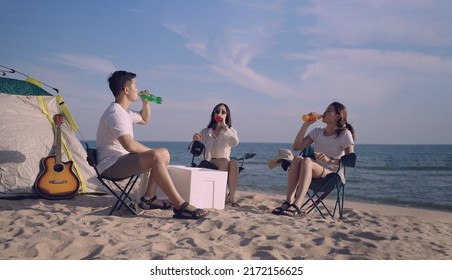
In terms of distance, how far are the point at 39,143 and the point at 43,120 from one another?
0.30m

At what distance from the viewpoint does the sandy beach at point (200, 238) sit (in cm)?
217

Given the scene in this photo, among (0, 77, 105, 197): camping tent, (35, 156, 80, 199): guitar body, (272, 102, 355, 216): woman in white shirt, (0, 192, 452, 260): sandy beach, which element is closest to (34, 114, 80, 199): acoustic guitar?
(35, 156, 80, 199): guitar body

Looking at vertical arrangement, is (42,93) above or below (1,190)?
above

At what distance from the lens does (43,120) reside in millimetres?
4152

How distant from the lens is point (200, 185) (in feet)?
10.7

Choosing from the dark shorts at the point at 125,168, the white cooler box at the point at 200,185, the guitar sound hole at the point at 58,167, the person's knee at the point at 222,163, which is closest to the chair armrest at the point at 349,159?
the white cooler box at the point at 200,185

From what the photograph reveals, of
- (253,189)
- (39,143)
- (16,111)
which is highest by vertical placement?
(16,111)

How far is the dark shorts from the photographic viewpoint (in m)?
2.92

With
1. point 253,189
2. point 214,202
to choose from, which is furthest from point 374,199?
point 214,202

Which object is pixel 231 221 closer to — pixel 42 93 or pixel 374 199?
pixel 42 93

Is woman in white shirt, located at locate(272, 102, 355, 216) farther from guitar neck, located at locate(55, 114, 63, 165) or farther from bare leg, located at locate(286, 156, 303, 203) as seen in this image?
guitar neck, located at locate(55, 114, 63, 165)

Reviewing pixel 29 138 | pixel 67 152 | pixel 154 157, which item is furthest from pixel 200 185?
pixel 29 138

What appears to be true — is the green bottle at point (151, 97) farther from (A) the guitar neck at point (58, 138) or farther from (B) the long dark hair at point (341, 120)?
(B) the long dark hair at point (341, 120)

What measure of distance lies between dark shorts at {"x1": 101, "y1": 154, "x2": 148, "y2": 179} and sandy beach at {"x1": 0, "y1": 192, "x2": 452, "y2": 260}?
319 mm
